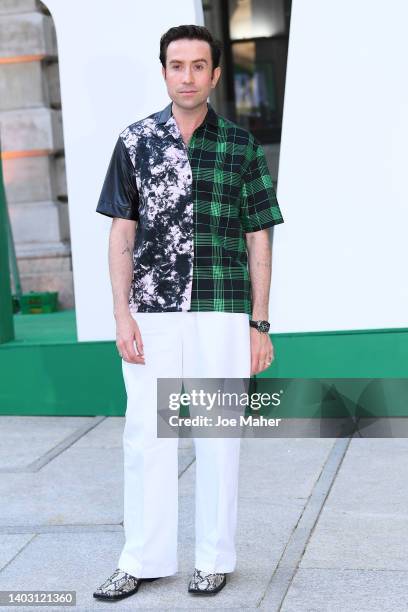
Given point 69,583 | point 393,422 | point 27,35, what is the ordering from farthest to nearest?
1. point 27,35
2. point 393,422
3. point 69,583

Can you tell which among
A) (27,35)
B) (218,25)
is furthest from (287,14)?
(27,35)

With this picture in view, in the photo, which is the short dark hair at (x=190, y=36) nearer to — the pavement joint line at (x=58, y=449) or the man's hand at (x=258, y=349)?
the man's hand at (x=258, y=349)

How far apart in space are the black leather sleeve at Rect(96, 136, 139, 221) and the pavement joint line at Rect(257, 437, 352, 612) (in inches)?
58.2

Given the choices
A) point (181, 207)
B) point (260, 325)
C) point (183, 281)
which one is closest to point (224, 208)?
point (181, 207)

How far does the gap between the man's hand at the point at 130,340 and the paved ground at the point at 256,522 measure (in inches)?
35.1

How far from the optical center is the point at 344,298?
7.12 metres

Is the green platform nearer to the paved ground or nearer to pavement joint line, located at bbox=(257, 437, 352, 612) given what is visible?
the paved ground

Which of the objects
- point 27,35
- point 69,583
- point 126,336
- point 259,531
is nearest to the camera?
point 126,336

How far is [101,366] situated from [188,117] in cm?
357

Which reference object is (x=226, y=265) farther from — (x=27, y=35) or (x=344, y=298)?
(x=27, y=35)

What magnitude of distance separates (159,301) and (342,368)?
10.4 ft

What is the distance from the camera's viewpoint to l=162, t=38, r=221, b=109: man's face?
3986 millimetres

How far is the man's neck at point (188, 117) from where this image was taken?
4.08 m

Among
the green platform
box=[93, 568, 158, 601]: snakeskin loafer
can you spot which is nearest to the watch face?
box=[93, 568, 158, 601]: snakeskin loafer
